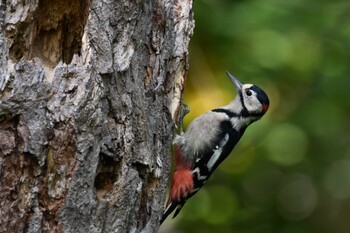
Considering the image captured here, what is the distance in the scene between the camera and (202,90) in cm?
671

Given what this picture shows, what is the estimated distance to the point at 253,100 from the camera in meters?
5.38

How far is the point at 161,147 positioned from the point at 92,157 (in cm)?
57

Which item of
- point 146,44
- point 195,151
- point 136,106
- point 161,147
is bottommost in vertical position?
point 195,151

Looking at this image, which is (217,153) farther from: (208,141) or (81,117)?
(81,117)

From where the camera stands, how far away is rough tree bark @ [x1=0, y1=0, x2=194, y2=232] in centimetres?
290

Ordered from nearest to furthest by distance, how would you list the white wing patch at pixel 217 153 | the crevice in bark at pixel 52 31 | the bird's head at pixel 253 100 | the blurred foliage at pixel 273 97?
the crevice in bark at pixel 52 31, the white wing patch at pixel 217 153, the bird's head at pixel 253 100, the blurred foliage at pixel 273 97

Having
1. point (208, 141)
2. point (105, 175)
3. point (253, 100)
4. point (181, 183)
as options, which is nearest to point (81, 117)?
point (105, 175)

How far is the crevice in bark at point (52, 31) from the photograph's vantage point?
3.06 m

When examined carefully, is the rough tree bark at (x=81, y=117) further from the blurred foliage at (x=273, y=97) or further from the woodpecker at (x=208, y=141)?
the blurred foliage at (x=273, y=97)

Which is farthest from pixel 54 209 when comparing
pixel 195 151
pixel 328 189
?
pixel 328 189

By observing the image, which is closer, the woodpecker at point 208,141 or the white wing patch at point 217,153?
the woodpecker at point 208,141

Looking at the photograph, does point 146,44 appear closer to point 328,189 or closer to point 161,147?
point 161,147

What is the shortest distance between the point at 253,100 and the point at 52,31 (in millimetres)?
2416

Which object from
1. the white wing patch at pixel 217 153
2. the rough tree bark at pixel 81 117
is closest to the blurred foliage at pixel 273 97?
the white wing patch at pixel 217 153
